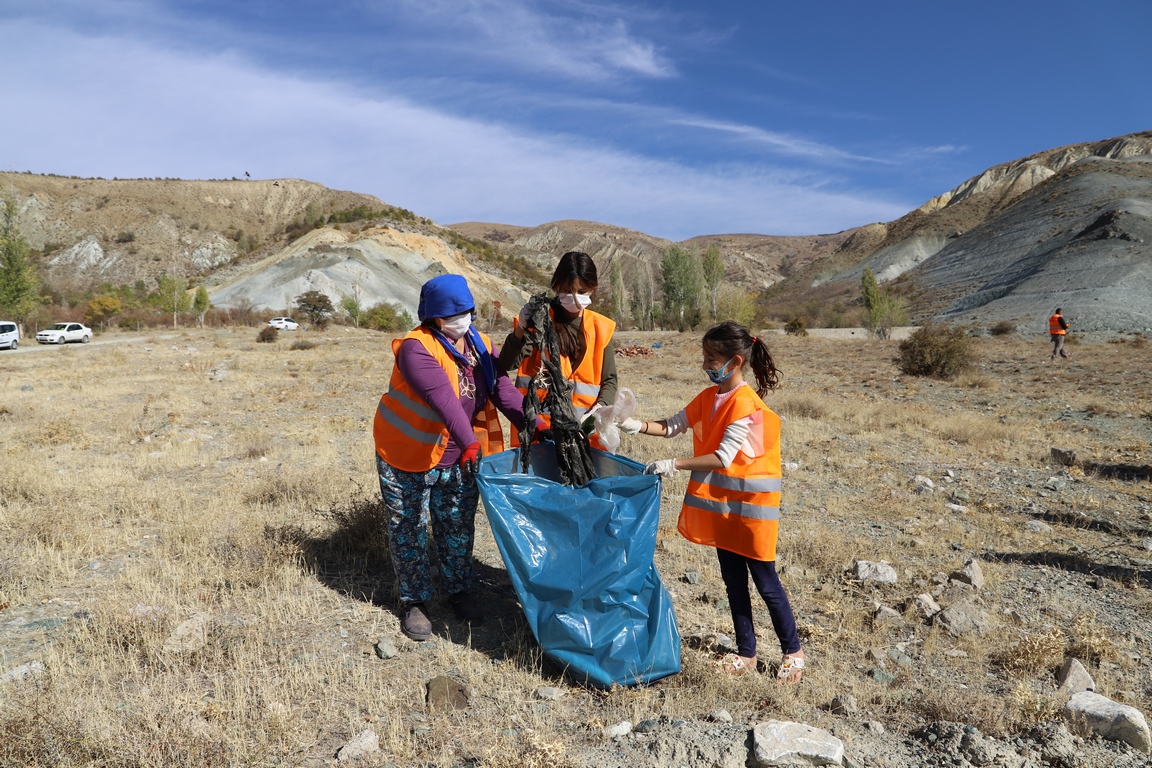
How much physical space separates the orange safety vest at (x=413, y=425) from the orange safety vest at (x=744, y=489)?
4.07ft

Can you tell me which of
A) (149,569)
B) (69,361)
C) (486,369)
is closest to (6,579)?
(149,569)

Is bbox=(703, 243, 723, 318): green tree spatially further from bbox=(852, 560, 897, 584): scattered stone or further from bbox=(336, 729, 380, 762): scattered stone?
bbox=(336, 729, 380, 762): scattered stone

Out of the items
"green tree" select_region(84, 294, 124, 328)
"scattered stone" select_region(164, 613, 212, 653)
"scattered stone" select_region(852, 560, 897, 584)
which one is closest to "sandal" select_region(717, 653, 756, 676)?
"scattered stone" select_region(852, 560, 897, 584)

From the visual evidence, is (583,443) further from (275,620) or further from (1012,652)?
(1012,652)

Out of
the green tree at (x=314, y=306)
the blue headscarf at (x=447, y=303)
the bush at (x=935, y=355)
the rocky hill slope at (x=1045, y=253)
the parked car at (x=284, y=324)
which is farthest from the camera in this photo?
the green tree at (x=314, y=306)

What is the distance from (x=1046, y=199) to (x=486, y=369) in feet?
235

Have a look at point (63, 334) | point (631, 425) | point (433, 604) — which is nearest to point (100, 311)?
point (63, 334)

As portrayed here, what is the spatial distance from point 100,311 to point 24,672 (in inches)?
1863

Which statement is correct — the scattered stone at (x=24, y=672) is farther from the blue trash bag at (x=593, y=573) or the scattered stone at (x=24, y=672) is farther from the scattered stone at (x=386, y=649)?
the blue trash bag at (x=593, y=573)

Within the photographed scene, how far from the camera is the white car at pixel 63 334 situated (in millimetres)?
28688

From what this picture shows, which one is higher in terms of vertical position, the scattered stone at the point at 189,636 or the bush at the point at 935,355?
the bush at the point at 935,355

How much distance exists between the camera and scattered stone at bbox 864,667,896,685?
10.2 feet

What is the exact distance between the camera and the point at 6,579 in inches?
147

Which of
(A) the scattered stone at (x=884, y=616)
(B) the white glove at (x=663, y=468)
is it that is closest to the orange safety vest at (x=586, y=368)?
(B) the white glove at (x=663, y=468)
